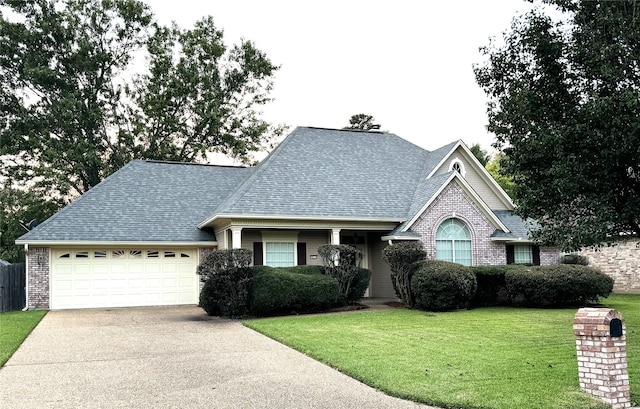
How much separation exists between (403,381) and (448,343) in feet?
11.0

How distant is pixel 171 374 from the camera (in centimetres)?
837

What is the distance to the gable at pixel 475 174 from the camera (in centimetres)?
2316

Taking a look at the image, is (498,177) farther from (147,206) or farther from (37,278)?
(37,278)

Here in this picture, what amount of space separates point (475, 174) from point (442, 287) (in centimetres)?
886

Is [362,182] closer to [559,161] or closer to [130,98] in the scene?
[559,161]

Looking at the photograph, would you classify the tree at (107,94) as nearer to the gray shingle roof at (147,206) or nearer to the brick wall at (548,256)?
the gray shingle roof at (147,206)

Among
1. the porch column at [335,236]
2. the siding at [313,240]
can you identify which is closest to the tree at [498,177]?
the siding at [313,240]

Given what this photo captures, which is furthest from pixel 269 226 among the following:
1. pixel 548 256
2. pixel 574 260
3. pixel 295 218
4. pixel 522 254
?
pixel 574 260

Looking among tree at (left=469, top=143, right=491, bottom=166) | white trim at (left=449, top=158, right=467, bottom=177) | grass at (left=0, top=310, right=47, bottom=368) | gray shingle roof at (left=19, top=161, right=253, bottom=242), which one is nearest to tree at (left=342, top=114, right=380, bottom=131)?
tree at (left=469, top=143, right=491, bottom=166)

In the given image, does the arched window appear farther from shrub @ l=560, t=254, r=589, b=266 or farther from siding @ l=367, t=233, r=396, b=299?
shrub @ l=560, t=254, r=589, b=266

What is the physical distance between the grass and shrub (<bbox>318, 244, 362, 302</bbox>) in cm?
841

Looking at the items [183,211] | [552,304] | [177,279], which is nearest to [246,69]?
[183,211]

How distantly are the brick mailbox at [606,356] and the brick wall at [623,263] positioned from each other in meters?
18.1

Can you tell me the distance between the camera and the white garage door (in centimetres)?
1977
